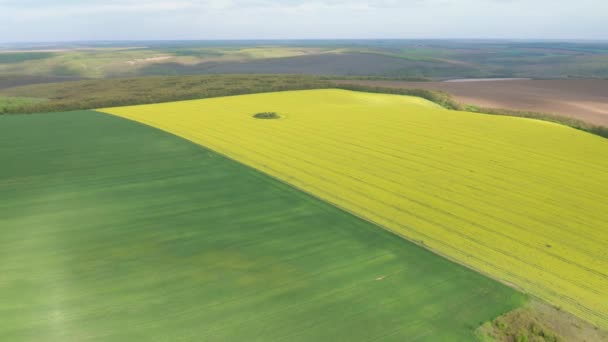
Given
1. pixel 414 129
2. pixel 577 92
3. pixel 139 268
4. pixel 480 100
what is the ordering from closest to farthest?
1. pixel 139 268
2. pixel 414 129
3. pixel 480 100
4. pixel 577 92

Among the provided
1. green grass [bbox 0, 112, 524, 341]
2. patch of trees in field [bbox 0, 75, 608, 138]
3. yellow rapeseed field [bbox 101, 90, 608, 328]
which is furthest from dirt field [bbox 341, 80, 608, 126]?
green grass [bbox 0, 112, 524, 341]

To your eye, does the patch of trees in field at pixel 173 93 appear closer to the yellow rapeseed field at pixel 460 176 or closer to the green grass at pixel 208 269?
the yellow rapeseed field at pixel 460 176

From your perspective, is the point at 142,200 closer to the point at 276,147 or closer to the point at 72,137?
the point at 276,147

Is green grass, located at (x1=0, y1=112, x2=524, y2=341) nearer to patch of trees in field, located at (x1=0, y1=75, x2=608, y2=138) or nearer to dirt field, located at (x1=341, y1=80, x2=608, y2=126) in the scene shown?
patch of trees in field, located at (x1=0, y1=75, x2=608, y2=138)

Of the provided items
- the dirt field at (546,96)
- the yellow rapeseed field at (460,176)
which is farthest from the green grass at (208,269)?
the dirt field at (546,96)

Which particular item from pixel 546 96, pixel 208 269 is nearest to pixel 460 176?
pixel 208 269

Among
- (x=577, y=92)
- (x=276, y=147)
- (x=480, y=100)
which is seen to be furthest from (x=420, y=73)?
(x=276, y=147)

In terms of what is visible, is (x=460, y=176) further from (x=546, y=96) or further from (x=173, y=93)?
(x=546, y=96)
